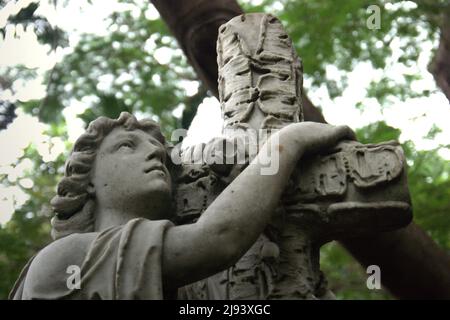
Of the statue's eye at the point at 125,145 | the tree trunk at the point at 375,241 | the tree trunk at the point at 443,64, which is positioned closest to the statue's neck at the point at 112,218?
the statue's eye at the point at 125,145

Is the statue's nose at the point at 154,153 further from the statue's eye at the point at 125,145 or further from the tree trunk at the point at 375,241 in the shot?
the tree trunk at the point at 375,241

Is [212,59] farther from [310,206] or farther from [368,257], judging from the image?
[310,206]

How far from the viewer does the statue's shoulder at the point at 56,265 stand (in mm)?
3070

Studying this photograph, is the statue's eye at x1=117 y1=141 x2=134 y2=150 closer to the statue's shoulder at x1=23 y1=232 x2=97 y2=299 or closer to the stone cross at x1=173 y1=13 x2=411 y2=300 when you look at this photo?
the stone cross at x1=173 y1=13 x2=411 y2=300

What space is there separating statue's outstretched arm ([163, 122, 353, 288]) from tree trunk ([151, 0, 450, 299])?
10.7 ft

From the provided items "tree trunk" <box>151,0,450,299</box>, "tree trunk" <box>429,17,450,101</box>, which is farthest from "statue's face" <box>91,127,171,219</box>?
"tree trunk" <box>429,17,450,101</box>

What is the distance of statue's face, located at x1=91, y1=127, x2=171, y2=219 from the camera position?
3471mm

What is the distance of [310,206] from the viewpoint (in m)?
3.60

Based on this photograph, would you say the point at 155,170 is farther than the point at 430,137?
No

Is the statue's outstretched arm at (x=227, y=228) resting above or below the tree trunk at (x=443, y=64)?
below

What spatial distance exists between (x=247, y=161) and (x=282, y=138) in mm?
255
